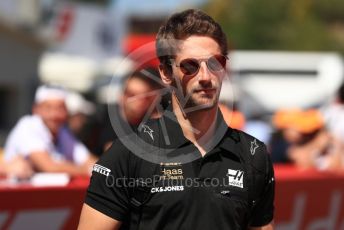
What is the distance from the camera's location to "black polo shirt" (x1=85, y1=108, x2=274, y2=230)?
322 centimetres

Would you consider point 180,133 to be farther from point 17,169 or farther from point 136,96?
point 17,169

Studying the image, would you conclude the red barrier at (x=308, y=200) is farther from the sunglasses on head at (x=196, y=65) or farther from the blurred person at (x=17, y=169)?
the sunglasses on head at (x=196, y=65)

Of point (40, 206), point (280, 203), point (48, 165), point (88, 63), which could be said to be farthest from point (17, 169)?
point (88, 63)

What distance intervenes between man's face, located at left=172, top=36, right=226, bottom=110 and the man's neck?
6 cm

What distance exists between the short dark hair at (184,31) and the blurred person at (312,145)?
19.4ft

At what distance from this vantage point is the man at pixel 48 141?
6.89 m

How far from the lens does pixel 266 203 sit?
11.5 feet

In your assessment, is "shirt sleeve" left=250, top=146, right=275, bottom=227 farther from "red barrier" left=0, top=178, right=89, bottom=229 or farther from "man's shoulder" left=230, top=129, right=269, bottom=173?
"red barrier" left=0, top=178, right=89, bottom=229

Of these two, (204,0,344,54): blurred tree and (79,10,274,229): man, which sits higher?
(204,0,344,54): blurred tree

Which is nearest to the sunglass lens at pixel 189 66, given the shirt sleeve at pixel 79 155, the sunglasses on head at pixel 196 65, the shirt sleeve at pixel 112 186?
the sunglasses on head at pixel 196 65

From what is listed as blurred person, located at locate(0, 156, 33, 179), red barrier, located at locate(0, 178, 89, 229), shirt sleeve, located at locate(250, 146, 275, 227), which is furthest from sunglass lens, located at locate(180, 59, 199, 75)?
blurred person, located at locate(0, 156, 33, 179)

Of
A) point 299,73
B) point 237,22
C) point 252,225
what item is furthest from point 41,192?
Answer: point 237,22

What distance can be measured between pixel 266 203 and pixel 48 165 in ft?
11.5

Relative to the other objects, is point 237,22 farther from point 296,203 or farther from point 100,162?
point 100,162
